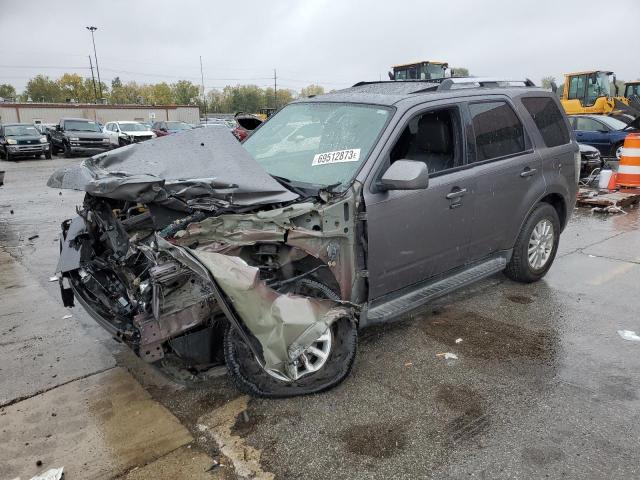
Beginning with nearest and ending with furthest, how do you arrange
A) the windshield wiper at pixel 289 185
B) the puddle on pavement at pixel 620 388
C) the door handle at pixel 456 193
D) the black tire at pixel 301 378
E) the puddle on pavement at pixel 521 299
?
the black tire at pixel 301 378
the puddle on pavement at pixel 620 388
the windshield wiper at pixel 289 185
the door handle at pixel 456 193
the puddle on pavement at pixel 521 299

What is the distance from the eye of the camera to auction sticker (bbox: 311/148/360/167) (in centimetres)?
369

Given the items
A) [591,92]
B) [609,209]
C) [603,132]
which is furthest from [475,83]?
[591,92]

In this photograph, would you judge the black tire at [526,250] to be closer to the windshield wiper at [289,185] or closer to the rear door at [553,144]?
the rear door at [553,144]

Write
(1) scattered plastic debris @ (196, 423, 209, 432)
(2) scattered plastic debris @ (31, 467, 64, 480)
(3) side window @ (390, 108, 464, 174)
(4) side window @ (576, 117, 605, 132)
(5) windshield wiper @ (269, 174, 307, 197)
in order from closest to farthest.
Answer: (2) scattered plastic debris @ (31, 467, 64, 480) → (1) scattered plastic debris @ (196, 423, 209, 432) → (5) windshield wiper @ (269, 174, 307, 197) → (3) side window @ (390, 108, 464, 174) → (4) side window @ (576, 117, 605, 132)

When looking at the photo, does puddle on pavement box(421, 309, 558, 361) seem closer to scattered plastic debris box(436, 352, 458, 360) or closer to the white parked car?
scattered plastic debris box(436, 352, 458, 360)

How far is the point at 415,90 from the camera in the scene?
4.26 meters

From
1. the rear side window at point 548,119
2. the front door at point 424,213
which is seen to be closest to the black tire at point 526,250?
the rear side window at point 548,119

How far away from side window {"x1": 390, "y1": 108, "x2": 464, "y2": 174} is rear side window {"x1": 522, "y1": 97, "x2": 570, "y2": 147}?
1.15 meters

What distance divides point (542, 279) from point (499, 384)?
249cm

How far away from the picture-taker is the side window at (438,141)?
4148 mm

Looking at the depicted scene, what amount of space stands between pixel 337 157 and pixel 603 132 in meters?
15.3

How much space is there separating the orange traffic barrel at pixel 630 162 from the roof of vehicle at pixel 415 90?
6741 mm

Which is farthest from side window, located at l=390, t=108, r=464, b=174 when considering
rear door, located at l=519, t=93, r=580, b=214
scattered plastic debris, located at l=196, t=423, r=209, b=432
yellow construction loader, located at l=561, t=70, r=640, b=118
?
yellow construction loader, located at l=561, t=70, r=640, b=118

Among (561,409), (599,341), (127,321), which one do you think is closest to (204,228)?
(127,321)
